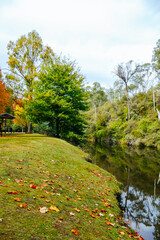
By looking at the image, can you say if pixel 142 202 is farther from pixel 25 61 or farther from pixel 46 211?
pixel 25 61

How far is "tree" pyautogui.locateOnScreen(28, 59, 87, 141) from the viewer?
18484mm

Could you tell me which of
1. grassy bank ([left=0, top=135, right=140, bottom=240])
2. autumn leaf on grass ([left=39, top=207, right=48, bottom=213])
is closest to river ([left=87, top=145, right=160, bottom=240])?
grassy bank ([left=0, top=135, right=140, bottom=240])

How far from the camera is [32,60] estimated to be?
23.7 meters

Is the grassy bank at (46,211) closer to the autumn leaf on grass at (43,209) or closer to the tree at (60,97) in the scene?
the autumn leaf on grass at (43,209)

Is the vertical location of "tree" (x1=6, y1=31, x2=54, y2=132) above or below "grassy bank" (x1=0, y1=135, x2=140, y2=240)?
above

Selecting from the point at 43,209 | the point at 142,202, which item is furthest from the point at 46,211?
the point at 142,202

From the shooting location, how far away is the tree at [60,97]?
18.5 metres

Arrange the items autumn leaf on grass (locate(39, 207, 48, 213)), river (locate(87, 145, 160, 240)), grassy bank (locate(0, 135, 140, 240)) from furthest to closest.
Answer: river (locate(87, 145, 160, 240))
autumn leaf on grass (locate(39, 207, 48, 213))
grassy bank (locate(0, 135, 140, 240))

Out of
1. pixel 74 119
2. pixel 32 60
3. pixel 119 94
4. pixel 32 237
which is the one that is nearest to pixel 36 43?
pixel 32 60

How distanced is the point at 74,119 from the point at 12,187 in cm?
1628

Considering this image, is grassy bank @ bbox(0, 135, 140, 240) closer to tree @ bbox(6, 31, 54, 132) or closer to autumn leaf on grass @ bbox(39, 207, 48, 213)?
autumn leaf on grass @ bbox(39, 207, 48, 213)

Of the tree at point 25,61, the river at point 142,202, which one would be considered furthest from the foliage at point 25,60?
the river at point 142,202

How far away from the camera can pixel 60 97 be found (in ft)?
61.5

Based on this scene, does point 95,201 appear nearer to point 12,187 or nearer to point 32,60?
point 12,187
